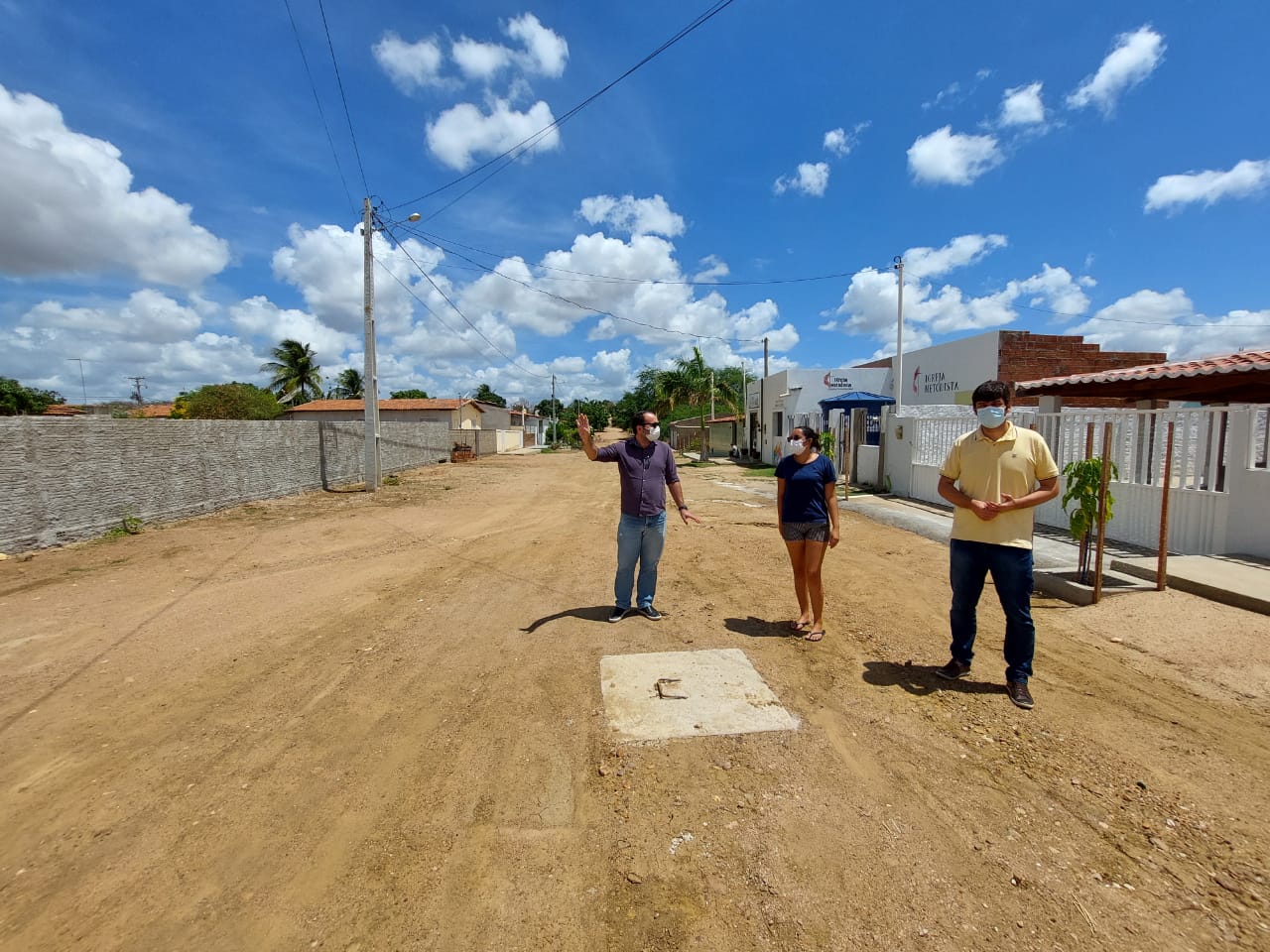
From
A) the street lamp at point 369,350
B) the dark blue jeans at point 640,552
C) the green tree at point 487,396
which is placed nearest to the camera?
the dark blue jeans at point 640,552

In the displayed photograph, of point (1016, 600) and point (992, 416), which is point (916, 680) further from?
point (992, 416)

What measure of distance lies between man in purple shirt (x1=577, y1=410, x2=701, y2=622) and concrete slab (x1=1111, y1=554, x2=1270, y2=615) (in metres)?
4.63

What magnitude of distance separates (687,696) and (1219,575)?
18.1ft

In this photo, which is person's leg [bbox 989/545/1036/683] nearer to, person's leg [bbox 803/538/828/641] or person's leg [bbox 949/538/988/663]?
person's leg [bbox 949/538/988/663]

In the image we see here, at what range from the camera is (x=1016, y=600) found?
3.38 meters

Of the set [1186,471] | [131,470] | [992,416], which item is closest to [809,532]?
[992,416]

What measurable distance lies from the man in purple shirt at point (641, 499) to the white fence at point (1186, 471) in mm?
3886

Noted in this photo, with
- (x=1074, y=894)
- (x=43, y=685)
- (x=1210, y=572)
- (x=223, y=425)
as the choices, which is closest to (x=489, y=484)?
(x=223, y=425)

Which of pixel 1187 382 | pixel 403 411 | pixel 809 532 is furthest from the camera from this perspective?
pixel 403 411

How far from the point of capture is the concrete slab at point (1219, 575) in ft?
16.2

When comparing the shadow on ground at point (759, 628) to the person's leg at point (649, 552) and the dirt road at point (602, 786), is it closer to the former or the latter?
the dirt road at point (602, 786)

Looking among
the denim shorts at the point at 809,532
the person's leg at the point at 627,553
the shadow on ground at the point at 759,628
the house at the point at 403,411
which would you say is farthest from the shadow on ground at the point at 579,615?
the house at the point at 403,411

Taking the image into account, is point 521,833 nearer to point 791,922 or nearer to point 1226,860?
point 791,922

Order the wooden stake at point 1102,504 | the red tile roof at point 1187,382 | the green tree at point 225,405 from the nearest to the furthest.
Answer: the wooden stake at point 1102,504 → the red tile roof at point 1187,382 → the green tree at point 225,405
